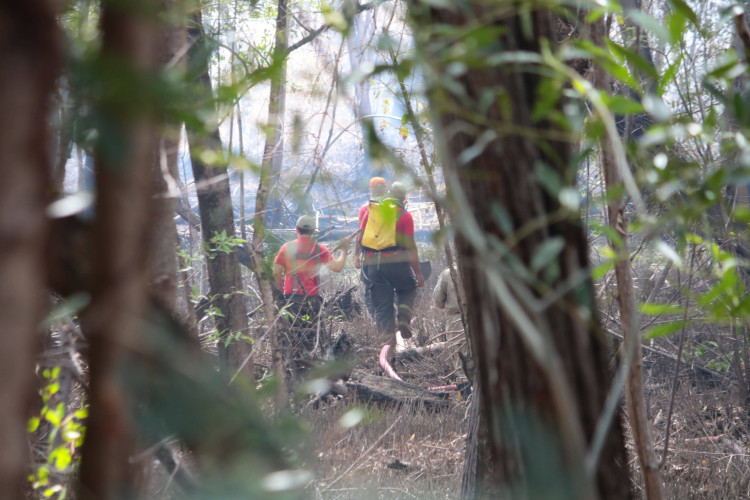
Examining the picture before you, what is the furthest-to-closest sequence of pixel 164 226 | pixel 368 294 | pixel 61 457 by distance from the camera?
pixel 368 294 → pixel 61 457 → pixel 164 226

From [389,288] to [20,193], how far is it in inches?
246

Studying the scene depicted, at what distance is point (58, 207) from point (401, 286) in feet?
20.2

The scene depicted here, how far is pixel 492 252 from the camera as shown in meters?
0.56

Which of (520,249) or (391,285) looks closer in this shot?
(520,249)

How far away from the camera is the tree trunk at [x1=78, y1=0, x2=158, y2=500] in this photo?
1.31 feet

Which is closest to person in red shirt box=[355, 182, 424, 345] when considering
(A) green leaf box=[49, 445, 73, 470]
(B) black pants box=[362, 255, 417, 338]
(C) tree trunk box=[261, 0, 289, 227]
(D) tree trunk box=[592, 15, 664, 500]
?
(B) black pants box=[362, 255, 417, 338]

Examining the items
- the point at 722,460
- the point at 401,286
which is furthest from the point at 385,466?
the point at 401,286

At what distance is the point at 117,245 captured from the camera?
422 mm

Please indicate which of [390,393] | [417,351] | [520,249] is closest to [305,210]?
[520,249]

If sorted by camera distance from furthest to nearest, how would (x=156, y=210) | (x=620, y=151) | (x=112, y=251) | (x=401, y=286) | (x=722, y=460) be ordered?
(x=401, y=286)
(x=722, y=460)
(x=156, y=210)
(x=620, y=151)
(x=112, y=251)

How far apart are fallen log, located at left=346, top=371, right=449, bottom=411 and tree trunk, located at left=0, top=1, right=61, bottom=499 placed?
442 cm

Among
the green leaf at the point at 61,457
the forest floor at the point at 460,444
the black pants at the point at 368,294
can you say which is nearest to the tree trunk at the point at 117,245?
the green leaf at the point at 61,457

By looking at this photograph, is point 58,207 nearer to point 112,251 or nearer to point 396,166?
point 112,251

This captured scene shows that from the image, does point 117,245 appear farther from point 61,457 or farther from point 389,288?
point 389,288
